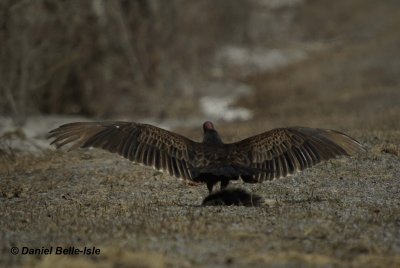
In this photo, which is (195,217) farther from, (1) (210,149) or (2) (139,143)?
(2) (139,143)

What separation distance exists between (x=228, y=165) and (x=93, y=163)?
474 cm

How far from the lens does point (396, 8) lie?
155 feet

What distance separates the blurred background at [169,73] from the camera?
805 inches

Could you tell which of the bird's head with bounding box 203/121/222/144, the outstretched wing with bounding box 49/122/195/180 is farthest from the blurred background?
the outstretched wing with bounding box 49/122/195/180

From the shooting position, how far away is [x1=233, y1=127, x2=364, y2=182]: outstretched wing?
360 inches

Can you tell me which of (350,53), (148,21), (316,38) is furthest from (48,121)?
(316,38)

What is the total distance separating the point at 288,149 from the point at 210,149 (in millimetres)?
943

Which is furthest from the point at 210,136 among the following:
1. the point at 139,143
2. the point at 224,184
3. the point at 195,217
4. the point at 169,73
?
the point at 169,73

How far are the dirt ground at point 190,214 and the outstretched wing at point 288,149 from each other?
44cm

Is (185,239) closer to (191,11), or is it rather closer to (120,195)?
(120,195)

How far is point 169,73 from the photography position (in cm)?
2716

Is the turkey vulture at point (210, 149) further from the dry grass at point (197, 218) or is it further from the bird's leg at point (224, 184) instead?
the dry grass at point (197, 218)

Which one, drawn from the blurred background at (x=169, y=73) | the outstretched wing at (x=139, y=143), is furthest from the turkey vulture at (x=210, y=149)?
the blurred background at (x=169, y=73)

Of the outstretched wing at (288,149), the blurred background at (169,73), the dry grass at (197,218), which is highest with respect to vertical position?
the blurred background at (169,73)
